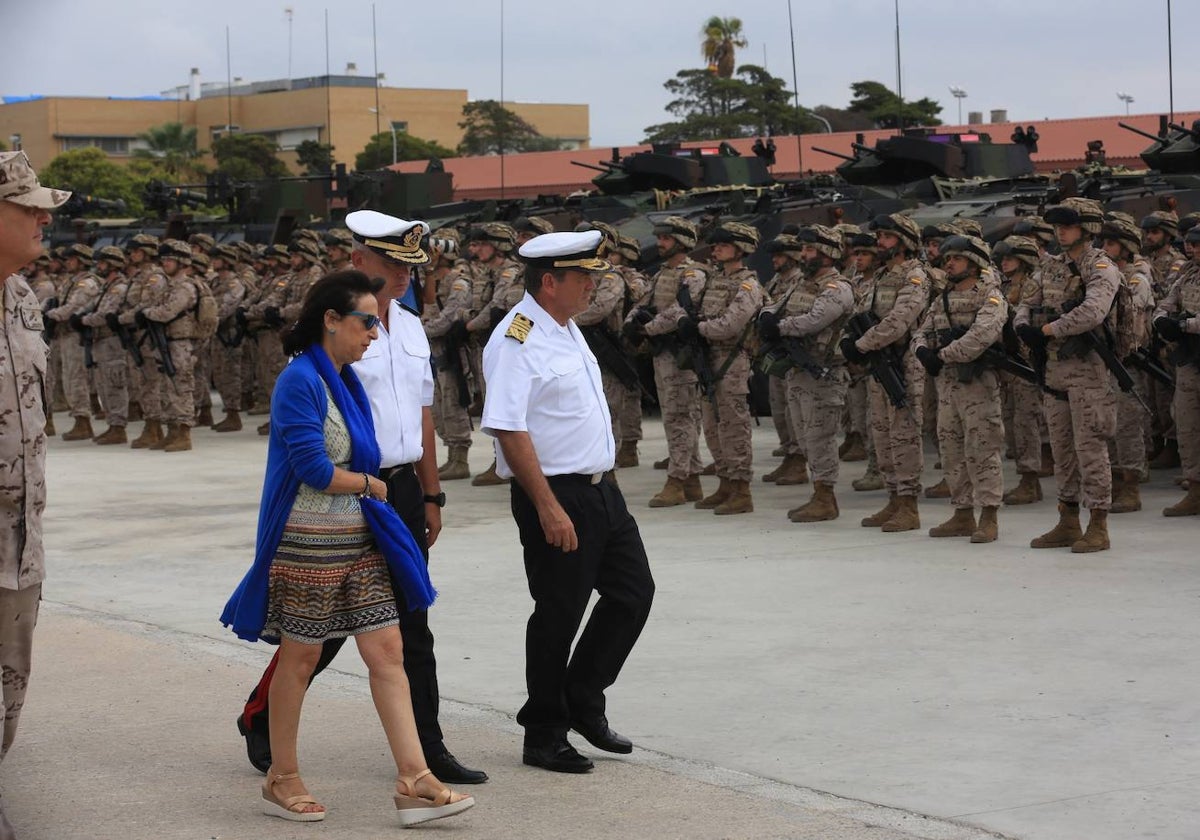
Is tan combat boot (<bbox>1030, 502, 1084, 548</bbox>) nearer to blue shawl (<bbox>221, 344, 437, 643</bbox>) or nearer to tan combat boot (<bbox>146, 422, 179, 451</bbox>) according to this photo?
blue shawl (<bbox>221, 344, 437, 643</bbox>)

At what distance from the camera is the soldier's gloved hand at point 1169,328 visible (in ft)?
37.9

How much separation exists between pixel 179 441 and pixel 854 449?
6450 mm

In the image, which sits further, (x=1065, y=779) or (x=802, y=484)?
(x=802, y=484)

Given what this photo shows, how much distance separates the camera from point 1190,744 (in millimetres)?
6066

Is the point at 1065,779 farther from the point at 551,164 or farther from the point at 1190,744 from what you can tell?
the point at 551,164

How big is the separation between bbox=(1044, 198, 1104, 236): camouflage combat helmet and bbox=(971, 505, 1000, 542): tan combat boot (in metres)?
Result: 1.67

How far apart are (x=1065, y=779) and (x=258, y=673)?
3.28 meters

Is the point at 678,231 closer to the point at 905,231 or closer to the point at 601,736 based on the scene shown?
the point at 905,231

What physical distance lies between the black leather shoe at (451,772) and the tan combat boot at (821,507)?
619 cm

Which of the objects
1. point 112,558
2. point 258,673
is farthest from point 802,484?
point 258,673

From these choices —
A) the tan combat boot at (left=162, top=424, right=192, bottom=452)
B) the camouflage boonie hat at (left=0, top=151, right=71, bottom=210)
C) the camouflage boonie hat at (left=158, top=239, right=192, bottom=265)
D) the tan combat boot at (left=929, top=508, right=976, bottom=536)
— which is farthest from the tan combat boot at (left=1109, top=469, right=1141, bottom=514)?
the camouflage boonie hat at (left=158, top=239, right=192, bottom=265)

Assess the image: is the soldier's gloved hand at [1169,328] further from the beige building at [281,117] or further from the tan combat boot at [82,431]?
the beige building at [281,117]

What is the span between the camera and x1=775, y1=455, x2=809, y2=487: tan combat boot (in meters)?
13.6

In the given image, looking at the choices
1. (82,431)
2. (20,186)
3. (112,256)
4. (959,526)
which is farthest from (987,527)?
(112,256)
